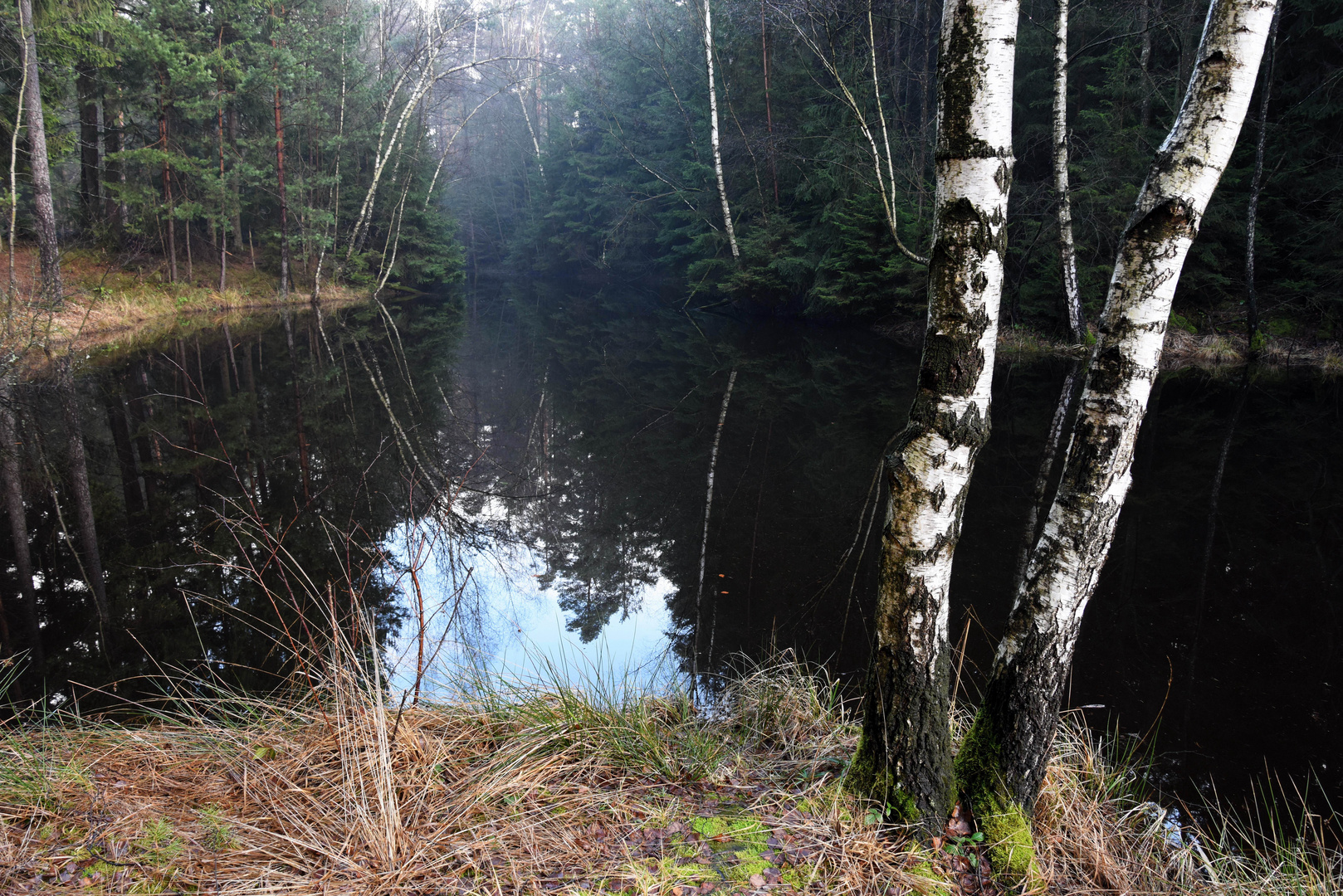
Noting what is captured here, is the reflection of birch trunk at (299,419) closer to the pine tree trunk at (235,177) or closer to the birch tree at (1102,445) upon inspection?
the birch tree at (1102,445)

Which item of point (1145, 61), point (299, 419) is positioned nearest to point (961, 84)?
point (299, 419)

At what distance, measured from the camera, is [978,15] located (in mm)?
2074

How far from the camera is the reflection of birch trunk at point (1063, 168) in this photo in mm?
11500

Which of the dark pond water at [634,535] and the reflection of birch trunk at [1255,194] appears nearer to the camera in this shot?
the dark pond water at [634,535]

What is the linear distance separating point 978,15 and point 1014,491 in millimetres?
5556

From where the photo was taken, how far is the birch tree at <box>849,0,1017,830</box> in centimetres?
210

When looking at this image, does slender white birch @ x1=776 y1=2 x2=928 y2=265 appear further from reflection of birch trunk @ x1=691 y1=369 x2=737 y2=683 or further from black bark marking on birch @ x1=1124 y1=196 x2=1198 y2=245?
black bark marking on birch @ x1=1124 y1=196 x2=1198 y2=245

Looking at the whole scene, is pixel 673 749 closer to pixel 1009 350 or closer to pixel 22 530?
pixel 22 530

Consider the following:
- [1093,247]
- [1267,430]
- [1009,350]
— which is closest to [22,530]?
[1267,430]

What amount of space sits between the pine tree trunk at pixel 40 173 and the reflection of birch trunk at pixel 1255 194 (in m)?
21.2

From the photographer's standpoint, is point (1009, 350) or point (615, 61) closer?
point (1009, 350)

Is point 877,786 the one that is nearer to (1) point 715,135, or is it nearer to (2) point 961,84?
(2) point 961,84

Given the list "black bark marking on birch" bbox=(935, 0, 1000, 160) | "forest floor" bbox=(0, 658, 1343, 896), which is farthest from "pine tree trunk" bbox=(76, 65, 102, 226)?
"black bark marking on birch" bbox=(935, 0, 1000, 160)

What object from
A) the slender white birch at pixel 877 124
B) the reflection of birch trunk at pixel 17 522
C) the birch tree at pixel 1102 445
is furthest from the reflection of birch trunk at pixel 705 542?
the reflection of birch trunk at pixel 17 522
